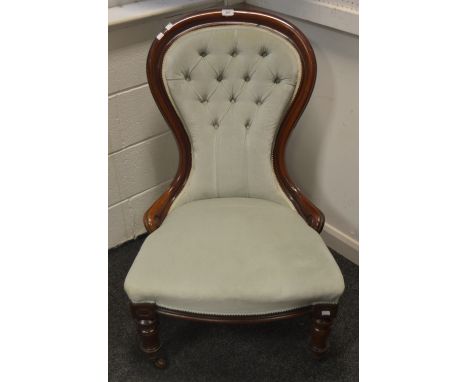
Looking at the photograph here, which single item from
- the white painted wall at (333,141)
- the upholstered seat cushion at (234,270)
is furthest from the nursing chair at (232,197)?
the white painted wall at (333,141)

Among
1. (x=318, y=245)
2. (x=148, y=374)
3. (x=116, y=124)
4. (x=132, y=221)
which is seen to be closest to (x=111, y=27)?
(x=116, y=124)

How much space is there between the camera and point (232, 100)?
144cm

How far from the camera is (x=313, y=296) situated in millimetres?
1186

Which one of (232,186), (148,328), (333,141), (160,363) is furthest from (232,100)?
(160,363)

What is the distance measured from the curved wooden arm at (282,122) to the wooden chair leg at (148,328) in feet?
0.87

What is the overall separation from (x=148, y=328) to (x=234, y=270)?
1.04 ft

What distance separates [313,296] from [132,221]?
0.99m

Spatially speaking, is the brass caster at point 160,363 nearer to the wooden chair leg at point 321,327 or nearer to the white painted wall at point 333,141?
the wooden chair leg at point 321,327

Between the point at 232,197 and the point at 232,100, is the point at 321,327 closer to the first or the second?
the point at 232,197

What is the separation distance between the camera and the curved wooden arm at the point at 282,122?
1.33 meters

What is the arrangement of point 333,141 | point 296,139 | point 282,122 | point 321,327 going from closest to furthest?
point 321,327 < point 282,122 < point 333,141 < point 296,139

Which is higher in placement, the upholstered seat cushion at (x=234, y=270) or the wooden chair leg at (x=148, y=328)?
the upholstered seat cushion at (x=234, y=270)

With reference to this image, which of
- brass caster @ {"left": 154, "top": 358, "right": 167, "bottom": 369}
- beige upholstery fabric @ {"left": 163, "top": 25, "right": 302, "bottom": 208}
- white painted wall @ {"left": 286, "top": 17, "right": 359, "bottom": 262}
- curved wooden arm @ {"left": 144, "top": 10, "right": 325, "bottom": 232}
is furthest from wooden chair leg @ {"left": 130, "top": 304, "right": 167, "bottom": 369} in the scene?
white painted wall @ {"left": 286, "top": 17, "right": 359, "bottom": 262}

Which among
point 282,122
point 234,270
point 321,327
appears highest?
point 282,122
